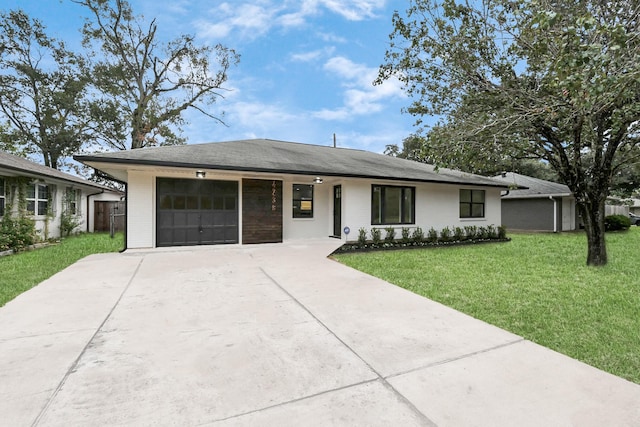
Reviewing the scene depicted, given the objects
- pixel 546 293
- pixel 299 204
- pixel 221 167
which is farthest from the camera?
pixel 299 204

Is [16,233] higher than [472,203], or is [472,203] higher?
[472,203]

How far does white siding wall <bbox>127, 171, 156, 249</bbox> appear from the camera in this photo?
333 inches

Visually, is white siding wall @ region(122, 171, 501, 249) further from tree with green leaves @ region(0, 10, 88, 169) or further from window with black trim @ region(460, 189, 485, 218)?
tree with green leaves @ region(0, 10, 88, 169)

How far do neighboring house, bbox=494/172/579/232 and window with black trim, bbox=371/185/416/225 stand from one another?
7.57 metres

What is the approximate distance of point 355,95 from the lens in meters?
18.4

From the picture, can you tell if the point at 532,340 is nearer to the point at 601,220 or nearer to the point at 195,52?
the point at 601,220

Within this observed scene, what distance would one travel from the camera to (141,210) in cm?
855

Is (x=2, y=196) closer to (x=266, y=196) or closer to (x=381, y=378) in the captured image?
(x=266, y=196)

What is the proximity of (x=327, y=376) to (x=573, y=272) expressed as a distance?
22.4 feet

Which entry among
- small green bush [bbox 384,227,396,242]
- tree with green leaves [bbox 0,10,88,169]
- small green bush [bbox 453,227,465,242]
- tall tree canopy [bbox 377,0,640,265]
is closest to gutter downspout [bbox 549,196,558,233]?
small green bush [bbox 453,227,465,242]

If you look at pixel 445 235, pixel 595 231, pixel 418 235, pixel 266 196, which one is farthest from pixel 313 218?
pixel 595 231

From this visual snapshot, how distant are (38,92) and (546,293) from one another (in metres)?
28.6

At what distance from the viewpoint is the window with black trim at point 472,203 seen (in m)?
12.7

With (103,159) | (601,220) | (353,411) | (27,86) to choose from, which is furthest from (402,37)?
(27,86)
